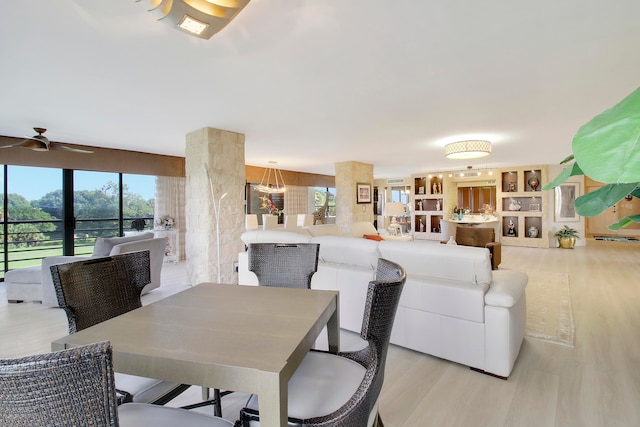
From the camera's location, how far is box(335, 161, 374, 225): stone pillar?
726 cm

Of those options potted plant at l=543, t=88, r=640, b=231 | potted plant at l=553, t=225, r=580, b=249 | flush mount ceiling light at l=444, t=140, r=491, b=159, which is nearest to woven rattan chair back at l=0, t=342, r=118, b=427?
potted plant at l=543, t=88, r=640, b=231

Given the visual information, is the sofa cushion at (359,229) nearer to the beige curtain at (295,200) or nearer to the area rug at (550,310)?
the area rug at (550,310)

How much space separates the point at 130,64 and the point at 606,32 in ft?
11.1

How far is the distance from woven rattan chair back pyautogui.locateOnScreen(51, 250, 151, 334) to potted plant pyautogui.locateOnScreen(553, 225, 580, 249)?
9979mm

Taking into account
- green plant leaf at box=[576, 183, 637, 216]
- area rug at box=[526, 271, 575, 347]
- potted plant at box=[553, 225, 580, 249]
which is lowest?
area rug at box=[526, 271, 575, 347]

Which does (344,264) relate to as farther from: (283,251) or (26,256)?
(26,256)

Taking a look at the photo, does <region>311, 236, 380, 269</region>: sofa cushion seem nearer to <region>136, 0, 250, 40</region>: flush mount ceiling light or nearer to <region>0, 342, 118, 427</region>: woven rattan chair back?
<region>136, 0, 250, 40</region>: flush mount ceiling light

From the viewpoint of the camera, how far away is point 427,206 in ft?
35.3

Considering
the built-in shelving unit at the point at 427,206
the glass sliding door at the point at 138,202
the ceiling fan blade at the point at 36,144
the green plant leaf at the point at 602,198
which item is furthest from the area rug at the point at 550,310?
the glass sliding door at the point at 138,202

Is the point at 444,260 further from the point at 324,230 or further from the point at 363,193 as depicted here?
the point at 363,193

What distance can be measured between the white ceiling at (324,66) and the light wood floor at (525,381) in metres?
2.33

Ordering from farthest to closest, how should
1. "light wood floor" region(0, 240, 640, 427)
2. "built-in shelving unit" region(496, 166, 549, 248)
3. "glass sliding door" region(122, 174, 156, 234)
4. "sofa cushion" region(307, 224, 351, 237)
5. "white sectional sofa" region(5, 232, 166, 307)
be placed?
"built-in shelving unit" region(496, 166, 549, 248) < "glass sliding door" region(122, 174, 156, 234) < "sofa cushion" region(307, 224, 351, 237) < "white sectional sofa" region(5, 232, 166, 307) < "light wood floor" region(0, 240, 640, 427)

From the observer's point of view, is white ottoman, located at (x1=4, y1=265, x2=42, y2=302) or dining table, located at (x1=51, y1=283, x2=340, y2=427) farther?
white ottoman, located at (x1=4, y1=265, x2=42, y2=302)

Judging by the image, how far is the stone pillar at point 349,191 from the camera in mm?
7258
